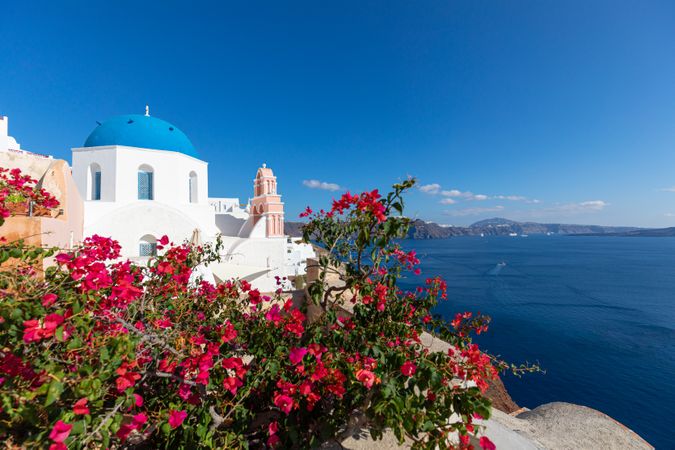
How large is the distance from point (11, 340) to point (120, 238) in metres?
10.0

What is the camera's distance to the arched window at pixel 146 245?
991 centimetres

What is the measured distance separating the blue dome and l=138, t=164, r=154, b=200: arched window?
1.02 metres

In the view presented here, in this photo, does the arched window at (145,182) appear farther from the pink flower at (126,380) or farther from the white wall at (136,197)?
the pink flower at (126,380)

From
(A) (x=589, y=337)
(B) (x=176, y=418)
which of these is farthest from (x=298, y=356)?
(A) (x=589, y=337)

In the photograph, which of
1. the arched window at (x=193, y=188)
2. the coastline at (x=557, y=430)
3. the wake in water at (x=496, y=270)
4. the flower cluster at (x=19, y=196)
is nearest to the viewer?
the coastline at (x=557, y=430)

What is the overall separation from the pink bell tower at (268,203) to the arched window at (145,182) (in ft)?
16.3

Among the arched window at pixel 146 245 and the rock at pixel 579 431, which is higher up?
the arched window at pixel 146 245

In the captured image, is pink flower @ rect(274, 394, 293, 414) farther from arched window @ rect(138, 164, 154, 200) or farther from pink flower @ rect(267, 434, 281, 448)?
arched window @ rect(138, 164, 154, 200)

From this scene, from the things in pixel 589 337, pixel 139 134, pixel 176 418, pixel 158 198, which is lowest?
pixel 589 337

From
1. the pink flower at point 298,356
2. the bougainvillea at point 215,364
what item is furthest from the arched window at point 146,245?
the pink flower at point 298,356

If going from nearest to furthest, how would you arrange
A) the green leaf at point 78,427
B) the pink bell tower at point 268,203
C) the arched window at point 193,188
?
the green leaf at point 78,427 < the arched window at point 193,188 < the pink bell tower at point 268,203

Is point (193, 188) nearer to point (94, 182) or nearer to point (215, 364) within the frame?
point (94, 182)

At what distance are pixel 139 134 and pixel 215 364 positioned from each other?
1388cm

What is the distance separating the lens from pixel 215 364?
176cm
